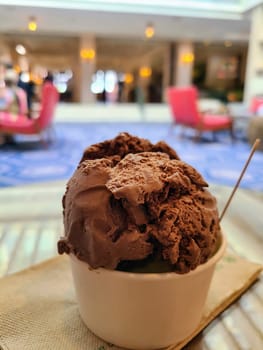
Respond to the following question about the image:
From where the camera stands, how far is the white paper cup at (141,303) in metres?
0.53

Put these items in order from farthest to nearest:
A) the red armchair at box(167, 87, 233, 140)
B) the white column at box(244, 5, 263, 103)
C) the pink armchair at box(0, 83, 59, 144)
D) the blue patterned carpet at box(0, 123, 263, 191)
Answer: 1. the white column at box(244, 5, 263, 103)
2. the red armchair at box(167, 87, 233, 140)
3. the pink armchair at box(0, 83, 59, 144)
4. the blue patterned carpet at box(0, 123, 263, 191)

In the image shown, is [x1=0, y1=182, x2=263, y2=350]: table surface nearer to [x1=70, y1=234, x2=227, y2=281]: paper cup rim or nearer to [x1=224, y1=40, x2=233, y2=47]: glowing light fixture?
[x1=70, y1=234, x2=227, y2=281]: paper cup rim

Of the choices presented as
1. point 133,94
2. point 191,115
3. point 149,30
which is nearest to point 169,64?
point 133,94

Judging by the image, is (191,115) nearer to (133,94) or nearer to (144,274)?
(144,274)

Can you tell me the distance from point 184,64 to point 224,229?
10389 mm

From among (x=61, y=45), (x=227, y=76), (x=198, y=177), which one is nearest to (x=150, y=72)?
(x=227, y=76)

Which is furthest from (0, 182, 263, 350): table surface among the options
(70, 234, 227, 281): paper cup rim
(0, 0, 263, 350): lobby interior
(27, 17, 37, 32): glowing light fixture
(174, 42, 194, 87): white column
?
(174, 42, 194, 87): white column

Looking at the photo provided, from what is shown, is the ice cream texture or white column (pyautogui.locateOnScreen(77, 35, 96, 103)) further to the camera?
white column (pyautogui.locateOnScreen(77, 35, 96, 103))

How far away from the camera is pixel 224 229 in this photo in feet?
3.49

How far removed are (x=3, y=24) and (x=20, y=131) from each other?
15.3 ft

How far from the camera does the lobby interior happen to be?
958 mm

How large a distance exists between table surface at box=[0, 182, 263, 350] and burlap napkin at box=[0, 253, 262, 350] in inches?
1.0

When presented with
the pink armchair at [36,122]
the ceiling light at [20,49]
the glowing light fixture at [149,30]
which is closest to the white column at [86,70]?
the glowing light fixture at [149,30]

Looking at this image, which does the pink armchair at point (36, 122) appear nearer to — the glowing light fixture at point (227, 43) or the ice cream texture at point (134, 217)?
the ice cream texture at point (134, 217)
